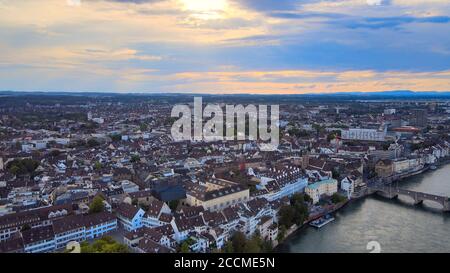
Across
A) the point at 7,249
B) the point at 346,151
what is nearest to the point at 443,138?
the point at 346,151

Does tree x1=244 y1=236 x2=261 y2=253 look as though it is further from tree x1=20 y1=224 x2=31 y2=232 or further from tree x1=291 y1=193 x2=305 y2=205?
tree x1=20 y1=224 x2=31 y2=232

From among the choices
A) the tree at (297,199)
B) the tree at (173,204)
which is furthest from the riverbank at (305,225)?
the tree at (173,204)

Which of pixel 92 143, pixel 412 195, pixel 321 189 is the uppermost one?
pixel 92 143

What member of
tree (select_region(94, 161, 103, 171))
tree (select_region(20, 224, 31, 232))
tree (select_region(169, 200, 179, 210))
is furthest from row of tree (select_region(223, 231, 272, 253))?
tree (select_region(94, 161, 103, 171))

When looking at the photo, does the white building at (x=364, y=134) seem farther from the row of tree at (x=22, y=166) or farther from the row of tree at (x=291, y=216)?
the row of tree at (x=22, y=166)

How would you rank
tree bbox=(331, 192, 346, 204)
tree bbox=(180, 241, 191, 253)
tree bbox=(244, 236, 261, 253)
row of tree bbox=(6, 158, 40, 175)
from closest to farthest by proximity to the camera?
tree bbox=(244, 236, 261, 253)
tree bbox=(180, 241, 191, 253)
tree bbox=(331, 192, 346, 204)
row of tree bbox=(6, 158, 40, 175)

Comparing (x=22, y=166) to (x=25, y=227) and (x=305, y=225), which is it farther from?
(x=305, y=225)

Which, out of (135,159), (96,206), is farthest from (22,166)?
(96,206)
